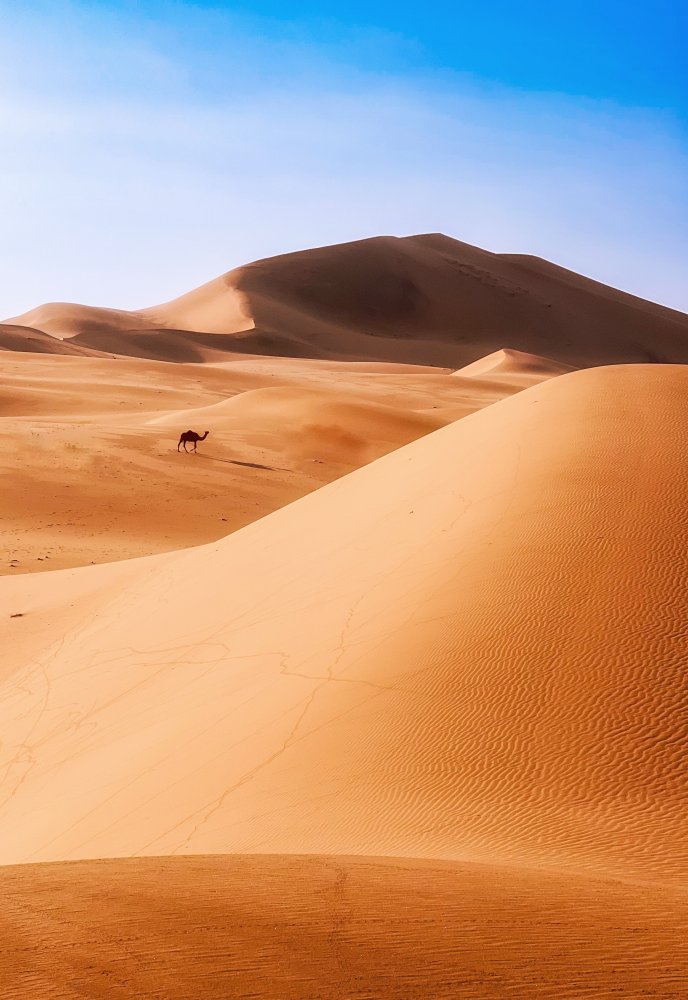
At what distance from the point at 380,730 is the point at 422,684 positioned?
1.48ft

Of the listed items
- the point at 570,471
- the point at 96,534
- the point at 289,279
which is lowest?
the point at 96,534

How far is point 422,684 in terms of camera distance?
6.16m

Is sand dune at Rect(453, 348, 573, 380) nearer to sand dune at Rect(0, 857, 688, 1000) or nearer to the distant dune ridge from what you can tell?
the distant dune ridge

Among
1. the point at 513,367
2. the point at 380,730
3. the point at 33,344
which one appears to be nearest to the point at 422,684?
the point at 380,730

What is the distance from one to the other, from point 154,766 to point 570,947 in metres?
3.97

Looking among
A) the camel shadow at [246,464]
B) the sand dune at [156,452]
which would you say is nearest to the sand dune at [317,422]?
the sand dune at [156,452]

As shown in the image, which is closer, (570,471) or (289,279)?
(570,471)

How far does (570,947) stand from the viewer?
3.06 metres

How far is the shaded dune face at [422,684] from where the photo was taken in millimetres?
5008

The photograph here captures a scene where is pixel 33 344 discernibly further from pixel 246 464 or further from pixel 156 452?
pixel 246 464

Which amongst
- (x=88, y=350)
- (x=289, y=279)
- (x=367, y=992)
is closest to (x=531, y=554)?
(x=367, y=992)

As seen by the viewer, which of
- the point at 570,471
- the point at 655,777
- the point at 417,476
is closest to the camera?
the point at 655,777

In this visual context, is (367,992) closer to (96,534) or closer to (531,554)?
(531,554)

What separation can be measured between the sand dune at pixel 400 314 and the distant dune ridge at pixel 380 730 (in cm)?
5968
